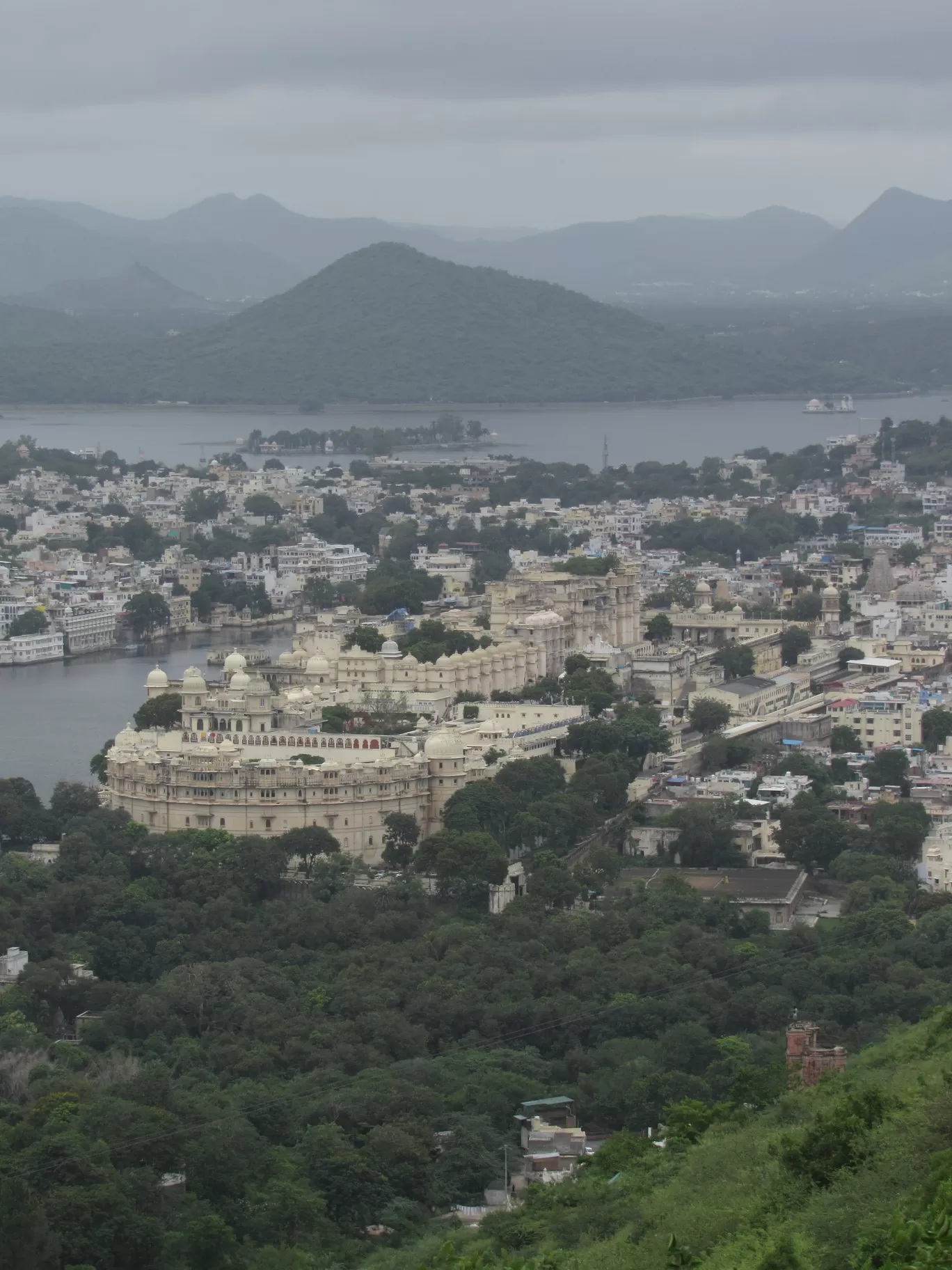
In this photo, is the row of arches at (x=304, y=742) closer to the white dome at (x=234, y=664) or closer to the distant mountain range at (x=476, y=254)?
the white dome at (x=234, y=664)

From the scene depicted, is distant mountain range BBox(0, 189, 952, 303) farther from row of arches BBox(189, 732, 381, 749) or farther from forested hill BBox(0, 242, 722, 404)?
row of arches BBox(189, 732, 381, 749)

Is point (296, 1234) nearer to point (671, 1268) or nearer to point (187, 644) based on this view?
point (671, 1268)

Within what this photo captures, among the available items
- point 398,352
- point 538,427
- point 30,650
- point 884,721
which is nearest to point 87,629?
point 30,650

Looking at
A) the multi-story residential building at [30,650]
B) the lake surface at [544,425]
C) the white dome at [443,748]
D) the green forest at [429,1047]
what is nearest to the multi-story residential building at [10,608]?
the multi-story residential building at [30,650]

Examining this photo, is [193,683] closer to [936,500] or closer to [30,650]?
[30,650]

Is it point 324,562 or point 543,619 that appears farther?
point 324,562

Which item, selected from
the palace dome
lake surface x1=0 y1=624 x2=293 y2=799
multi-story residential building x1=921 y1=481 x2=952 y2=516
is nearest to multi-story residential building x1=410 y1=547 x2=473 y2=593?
lake surface x1=0 y1=624 x2=293 y2=799
